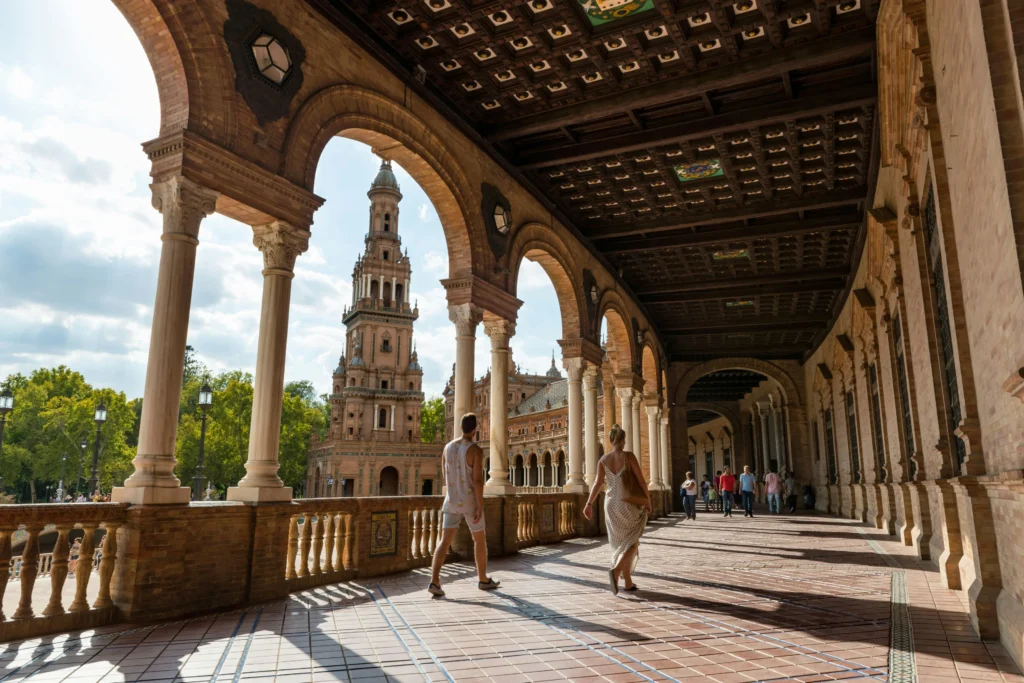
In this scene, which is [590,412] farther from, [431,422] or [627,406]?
[431,422]

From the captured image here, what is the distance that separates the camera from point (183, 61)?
6.52m

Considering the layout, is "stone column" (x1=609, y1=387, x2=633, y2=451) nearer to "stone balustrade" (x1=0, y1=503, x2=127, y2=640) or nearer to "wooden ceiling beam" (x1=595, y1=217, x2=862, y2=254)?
"wooden ceiling beam" (x1=595, y1=217, x2=862, y2=254)

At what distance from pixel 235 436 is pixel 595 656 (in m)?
57.7

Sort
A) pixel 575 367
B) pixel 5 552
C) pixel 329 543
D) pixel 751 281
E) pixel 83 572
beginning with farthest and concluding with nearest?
pixel 751 281 < pixel 575 367 < pixel 329 543 < pixel 83 572 < pixel 5 552

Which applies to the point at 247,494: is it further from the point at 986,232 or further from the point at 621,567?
the point at 986,232

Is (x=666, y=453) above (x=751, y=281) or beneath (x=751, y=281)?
beneath

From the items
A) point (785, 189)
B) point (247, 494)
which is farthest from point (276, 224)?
point (785, 189)

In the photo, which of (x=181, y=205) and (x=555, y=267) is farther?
(x=555, y=267)

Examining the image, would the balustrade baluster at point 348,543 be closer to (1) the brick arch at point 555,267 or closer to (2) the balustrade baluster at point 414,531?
(2) the balustrade baluster at point 414,531

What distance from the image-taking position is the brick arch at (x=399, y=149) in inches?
310

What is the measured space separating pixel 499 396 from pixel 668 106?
18.9 ft

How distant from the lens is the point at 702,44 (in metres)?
9.50

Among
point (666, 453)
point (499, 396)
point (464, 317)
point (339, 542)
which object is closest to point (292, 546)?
point (339, 542)

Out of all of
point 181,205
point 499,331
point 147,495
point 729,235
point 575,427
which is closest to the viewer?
point 147,495
